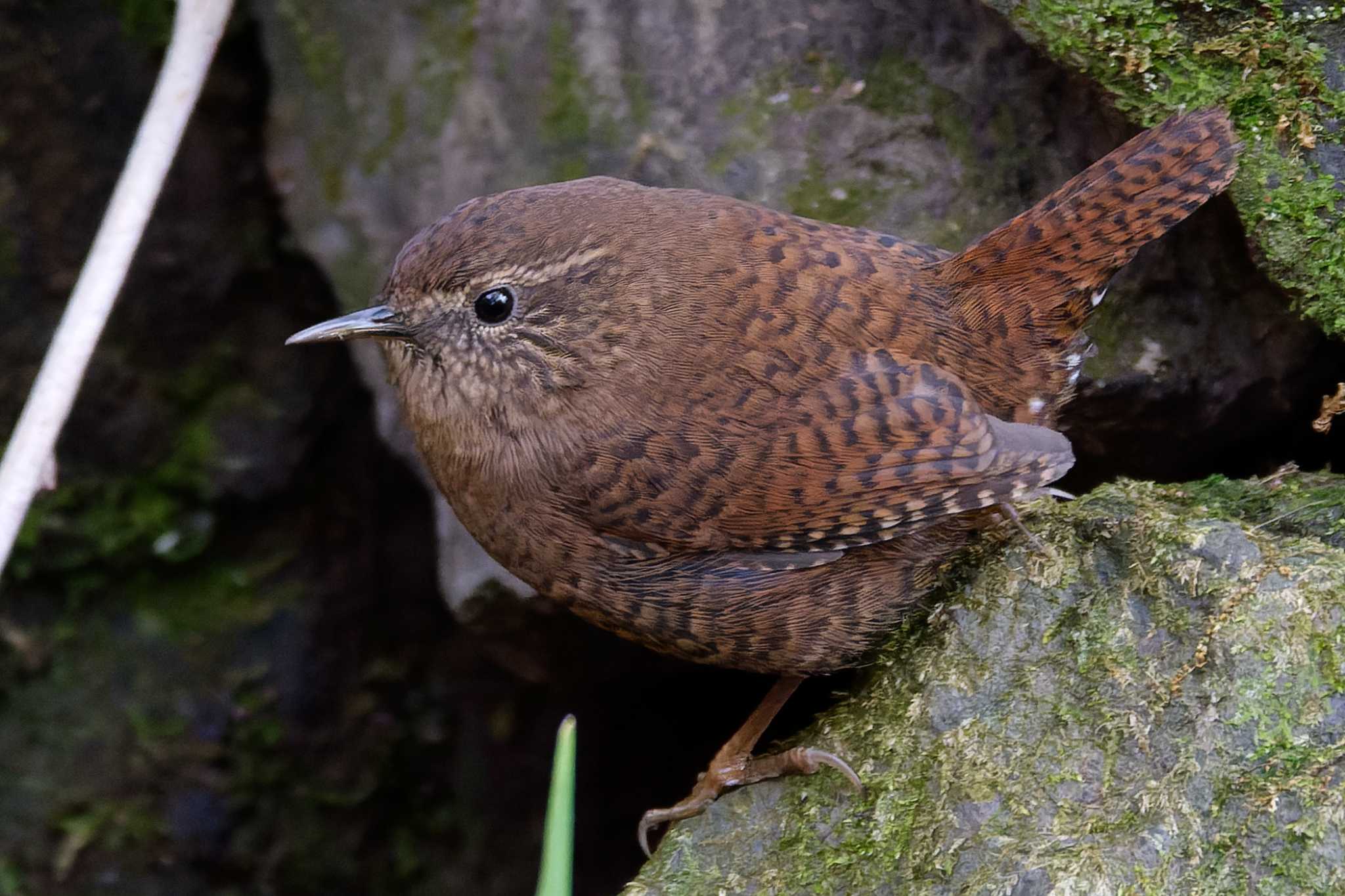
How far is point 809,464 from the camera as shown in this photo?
2277 millimetres

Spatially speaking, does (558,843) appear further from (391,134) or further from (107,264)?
(391,134)

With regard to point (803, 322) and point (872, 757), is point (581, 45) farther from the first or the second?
point (872, 757)

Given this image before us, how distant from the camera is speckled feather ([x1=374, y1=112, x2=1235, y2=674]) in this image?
2.28 meters

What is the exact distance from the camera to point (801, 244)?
2502mm

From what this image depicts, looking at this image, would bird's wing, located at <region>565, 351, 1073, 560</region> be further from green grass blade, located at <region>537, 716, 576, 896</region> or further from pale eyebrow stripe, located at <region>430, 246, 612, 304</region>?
green grass blade, located at <region>537, 716, 576, 896</region>

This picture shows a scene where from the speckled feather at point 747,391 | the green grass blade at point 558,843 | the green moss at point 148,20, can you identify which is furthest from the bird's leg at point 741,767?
the green moss at point 148,20

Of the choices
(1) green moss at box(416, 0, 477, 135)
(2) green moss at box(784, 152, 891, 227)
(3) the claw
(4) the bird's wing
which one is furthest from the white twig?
(3) the claw

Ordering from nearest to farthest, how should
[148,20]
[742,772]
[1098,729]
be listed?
[1098,729]
[742,772]
[148,20]

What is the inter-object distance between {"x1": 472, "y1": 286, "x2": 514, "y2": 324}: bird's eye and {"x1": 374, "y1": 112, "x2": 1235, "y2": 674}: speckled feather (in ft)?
0.06

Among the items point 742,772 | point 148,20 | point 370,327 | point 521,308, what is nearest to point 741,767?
point 742,772

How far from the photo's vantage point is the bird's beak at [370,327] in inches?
97.4

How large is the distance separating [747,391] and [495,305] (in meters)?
0.52

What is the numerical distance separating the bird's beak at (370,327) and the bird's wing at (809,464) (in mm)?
478

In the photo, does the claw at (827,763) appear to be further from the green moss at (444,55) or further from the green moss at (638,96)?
the green moss at (444,55)
